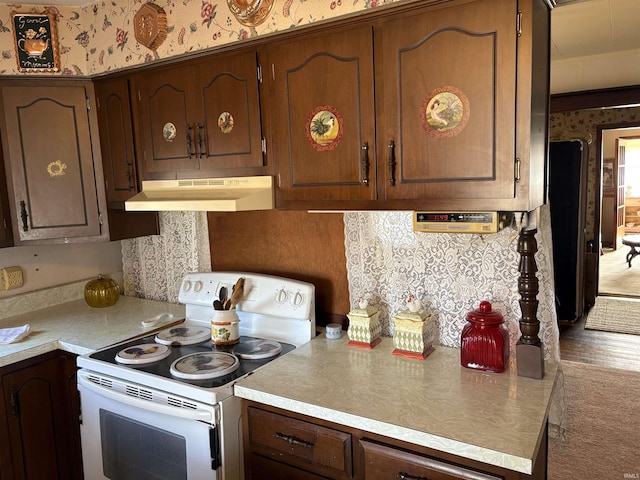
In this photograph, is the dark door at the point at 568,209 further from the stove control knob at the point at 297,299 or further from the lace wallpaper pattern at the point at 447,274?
the stove control knob at the point at 297,299

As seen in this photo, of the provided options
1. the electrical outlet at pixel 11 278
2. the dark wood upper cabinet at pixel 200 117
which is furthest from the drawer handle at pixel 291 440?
the electrical outlet at pixel 11 278

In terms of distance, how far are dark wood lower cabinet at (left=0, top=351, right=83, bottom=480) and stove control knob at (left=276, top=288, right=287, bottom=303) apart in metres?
0.96

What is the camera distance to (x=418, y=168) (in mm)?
1545

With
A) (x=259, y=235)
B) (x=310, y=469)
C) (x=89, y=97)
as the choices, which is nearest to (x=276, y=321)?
(x=259, y=235)

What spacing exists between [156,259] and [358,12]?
6.00ft

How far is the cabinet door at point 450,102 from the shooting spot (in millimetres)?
1386

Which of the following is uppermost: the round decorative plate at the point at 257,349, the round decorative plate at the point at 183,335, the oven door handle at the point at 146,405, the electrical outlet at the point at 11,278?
the electrical outlet at the point at 11,278

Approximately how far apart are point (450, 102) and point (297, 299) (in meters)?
1.01

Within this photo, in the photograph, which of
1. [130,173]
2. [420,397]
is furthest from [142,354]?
[420,397]

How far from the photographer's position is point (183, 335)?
2162 millimetres

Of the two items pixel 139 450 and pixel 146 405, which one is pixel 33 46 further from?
pixel 139 450

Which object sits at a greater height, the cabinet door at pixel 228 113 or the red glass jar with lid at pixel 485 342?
the cabinet door at pixel 228 113

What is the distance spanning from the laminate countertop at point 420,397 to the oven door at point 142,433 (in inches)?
8.5

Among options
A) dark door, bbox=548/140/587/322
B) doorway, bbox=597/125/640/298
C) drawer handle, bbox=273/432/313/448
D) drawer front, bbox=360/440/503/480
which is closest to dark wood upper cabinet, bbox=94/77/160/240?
drawer handle, bbox=273/432/313/448
